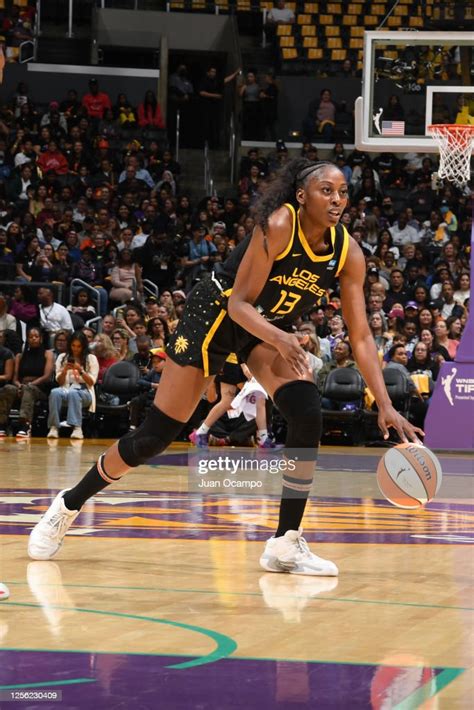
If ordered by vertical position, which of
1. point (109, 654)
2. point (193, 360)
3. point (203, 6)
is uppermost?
point (203, 6)

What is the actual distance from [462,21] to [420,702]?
1177 cm

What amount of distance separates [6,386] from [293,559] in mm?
9538

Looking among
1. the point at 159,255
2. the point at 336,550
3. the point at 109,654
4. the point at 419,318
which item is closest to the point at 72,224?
the point at 159,255

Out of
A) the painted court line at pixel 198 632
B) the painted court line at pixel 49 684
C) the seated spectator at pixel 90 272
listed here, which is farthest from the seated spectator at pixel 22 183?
the painted court line at pixel 49 684

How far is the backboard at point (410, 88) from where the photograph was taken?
1262 cm

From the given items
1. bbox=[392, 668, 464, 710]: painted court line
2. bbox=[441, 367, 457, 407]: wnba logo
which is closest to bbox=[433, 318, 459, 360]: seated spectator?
bbox=[441, 367, 457, 407]: wnba logo

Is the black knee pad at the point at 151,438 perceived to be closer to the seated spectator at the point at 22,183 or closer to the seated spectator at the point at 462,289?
the seated spectator at the point at 462,289

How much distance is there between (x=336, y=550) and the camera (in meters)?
5.89

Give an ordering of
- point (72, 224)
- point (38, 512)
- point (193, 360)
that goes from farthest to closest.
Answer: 1. point (72, 224)
2. point (38, 512)
3. point (193, 360)

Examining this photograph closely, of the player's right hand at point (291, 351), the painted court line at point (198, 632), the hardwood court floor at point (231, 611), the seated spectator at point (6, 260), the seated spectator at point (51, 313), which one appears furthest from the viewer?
the seated spectator at point (6, 260)

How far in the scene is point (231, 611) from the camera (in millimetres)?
4281

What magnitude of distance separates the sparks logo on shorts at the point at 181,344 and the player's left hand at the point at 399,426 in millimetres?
948

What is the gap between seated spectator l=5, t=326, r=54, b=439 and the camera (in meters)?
14.1

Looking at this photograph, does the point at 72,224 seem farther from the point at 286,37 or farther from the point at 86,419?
the point at 286,37
